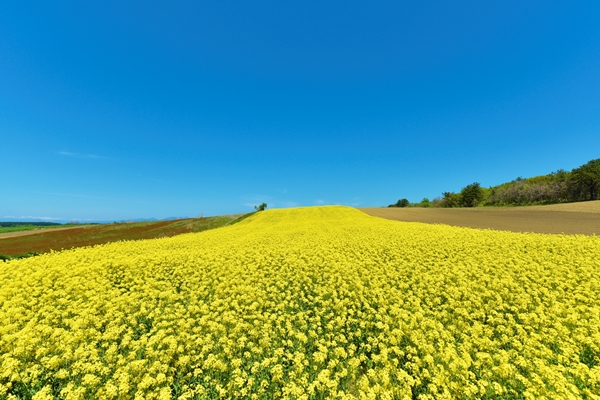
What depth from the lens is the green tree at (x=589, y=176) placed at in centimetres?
7050

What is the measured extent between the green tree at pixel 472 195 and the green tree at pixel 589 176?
94.5 ft

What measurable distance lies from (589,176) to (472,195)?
A: 112ft

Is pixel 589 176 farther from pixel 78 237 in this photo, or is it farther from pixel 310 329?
pixel 78 237

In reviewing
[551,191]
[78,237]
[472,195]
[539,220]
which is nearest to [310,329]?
[539,220]

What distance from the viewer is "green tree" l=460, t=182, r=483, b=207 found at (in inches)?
3999

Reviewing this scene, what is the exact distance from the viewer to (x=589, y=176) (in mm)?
70562

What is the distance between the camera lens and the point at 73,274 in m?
10.6

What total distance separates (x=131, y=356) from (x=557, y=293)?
1294 cm

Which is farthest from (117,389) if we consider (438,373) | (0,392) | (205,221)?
(205,221)

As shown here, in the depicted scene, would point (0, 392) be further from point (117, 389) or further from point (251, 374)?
point (251, 374)

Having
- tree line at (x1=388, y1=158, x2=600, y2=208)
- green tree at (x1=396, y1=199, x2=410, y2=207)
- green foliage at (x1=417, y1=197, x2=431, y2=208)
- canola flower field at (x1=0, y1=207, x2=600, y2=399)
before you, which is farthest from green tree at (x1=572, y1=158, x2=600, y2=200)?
canola flower field at (x1=0, y1=207, x2=600, y2=399)

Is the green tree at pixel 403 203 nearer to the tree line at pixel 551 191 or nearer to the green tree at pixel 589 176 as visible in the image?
the tree line at pixel 551 191

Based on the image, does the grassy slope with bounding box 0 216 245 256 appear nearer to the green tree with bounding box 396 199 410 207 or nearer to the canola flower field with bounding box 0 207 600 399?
the canola flower field with bounding box 0 207 600 399

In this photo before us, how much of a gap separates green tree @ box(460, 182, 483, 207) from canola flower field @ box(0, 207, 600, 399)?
351 ft
